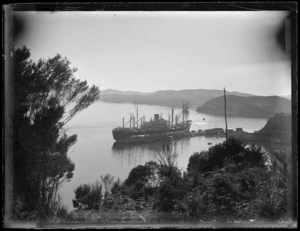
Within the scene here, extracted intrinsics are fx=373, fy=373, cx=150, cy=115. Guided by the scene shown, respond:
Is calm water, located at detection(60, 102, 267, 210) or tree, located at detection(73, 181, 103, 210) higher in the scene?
calm water, located at detection(60, 102, 267, 210)

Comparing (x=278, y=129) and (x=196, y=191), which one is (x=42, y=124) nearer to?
(x=196, y=191)

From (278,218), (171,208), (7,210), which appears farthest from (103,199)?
(278,218)

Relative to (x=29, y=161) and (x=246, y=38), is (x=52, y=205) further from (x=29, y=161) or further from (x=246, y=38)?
(x=246, y=38)

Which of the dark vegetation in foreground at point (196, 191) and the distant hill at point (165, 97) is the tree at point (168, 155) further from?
the distant hill at point (165, 97)

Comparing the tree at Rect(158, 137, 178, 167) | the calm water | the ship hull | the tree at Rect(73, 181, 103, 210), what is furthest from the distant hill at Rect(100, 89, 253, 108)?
the tree at Rect(73, 181, 103, 210)

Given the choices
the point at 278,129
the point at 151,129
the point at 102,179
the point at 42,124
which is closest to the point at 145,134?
the point at 151,129

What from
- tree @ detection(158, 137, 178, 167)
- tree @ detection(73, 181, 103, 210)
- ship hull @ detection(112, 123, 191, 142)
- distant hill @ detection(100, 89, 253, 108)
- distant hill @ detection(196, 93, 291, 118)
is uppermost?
distant hill @ detection(100, 89, 253, 108)

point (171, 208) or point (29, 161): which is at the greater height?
point (29, 161)

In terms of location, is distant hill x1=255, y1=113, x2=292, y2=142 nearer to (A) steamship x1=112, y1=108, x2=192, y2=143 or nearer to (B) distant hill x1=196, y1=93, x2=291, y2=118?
(B) distant hill x1=196, y1=93, x2=291, y2=118
